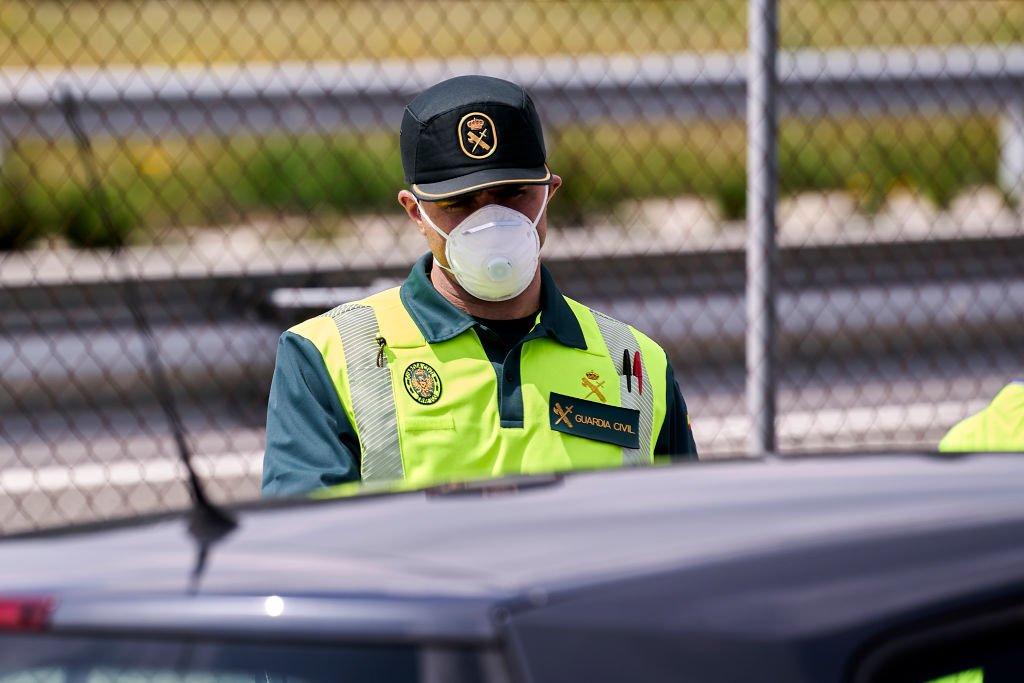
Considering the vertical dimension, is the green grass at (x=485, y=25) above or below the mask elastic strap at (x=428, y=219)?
above

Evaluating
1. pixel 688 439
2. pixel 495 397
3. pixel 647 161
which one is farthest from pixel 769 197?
pixel 647 161

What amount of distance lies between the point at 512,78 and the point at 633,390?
87.2 inches

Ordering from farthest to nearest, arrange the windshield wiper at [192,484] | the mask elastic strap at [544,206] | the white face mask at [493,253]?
the mask elastic strap at [544,206] → the white face mask at [493,253] → the windshield wiper at [192,484]

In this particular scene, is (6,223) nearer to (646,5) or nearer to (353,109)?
(353,109)

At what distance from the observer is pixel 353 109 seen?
4.32m

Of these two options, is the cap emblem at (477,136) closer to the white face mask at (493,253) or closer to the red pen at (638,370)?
the white face mask at (493,253)

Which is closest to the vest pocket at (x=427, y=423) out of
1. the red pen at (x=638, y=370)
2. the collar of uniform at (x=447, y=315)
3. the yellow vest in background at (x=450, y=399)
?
the yellow vest in background at (x=450, y=399)

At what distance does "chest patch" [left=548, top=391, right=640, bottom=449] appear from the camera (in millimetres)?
2432

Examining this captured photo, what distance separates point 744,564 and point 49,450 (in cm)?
431

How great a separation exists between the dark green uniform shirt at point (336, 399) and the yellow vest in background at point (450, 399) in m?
0.02

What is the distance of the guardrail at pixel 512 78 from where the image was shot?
4.15 metres

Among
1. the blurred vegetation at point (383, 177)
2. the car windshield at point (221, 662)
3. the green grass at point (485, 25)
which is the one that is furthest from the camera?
the green grass at point (485, 25)

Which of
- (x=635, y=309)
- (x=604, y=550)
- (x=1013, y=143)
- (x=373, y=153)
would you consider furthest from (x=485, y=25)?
(x=604, y=550)

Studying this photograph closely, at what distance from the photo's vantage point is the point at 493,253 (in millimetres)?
2498
